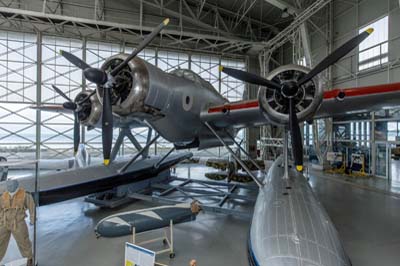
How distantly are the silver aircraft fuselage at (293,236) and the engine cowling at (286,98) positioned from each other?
5.87ft

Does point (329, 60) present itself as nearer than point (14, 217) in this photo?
No

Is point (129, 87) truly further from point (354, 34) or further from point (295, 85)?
point (354, 34)

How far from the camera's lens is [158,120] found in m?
5.92

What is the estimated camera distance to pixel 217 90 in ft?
55.4

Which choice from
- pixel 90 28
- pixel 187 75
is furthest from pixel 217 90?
pixel 187 75

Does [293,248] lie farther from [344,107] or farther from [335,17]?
[335,17]

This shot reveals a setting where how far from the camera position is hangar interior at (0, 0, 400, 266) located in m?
5.22

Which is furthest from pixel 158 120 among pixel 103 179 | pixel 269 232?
pixel 269 232

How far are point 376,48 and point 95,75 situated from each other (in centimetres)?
1442

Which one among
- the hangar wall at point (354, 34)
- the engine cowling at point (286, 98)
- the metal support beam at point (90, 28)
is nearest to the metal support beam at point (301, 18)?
the metal support beam at point (90, 28)

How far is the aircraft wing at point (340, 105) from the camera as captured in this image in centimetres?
523

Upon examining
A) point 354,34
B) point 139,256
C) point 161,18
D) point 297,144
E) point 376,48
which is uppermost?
point 161,18

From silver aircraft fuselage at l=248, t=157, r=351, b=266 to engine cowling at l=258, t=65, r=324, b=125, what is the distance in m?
1.79

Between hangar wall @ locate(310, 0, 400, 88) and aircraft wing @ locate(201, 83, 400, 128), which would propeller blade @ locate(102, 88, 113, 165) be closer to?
aircraft wing @ locate(201, 83, 400, 128)
